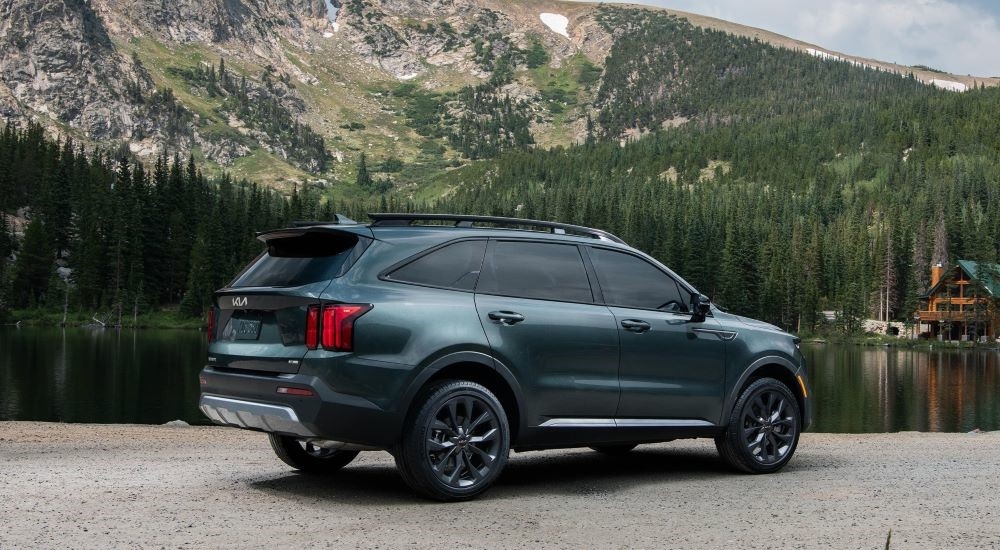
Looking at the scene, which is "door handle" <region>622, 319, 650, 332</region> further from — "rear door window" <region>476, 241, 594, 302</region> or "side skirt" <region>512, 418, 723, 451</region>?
"side skirt" <region>512, 418, 723, 451</region>

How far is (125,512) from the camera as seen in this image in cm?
771

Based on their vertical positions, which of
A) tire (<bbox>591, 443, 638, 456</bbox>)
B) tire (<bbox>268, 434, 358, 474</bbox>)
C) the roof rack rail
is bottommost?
tire (<bbox>591, 443, 638, 456</bbox>)

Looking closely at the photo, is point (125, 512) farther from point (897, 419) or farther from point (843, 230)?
point (843, 230)

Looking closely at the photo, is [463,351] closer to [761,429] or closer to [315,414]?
[315,414]

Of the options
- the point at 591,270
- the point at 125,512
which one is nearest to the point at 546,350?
the point at 591,270

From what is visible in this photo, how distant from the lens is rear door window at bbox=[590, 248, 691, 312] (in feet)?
32.0

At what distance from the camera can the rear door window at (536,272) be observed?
29.3 feet

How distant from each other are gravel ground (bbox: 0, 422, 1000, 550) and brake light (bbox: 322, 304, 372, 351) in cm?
139

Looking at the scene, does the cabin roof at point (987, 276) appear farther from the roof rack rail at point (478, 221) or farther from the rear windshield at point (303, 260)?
the rear windshield at point (303, 260)

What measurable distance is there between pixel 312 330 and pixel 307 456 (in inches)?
106

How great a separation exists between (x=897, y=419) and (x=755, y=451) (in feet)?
99.8

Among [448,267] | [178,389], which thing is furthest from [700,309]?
[178,389]

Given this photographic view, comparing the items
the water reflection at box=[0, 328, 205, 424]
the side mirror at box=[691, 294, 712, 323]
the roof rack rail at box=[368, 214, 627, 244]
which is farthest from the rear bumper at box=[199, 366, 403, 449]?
the water reflection at box=[0, 328, 205, 424]

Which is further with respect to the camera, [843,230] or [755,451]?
[843,230]
